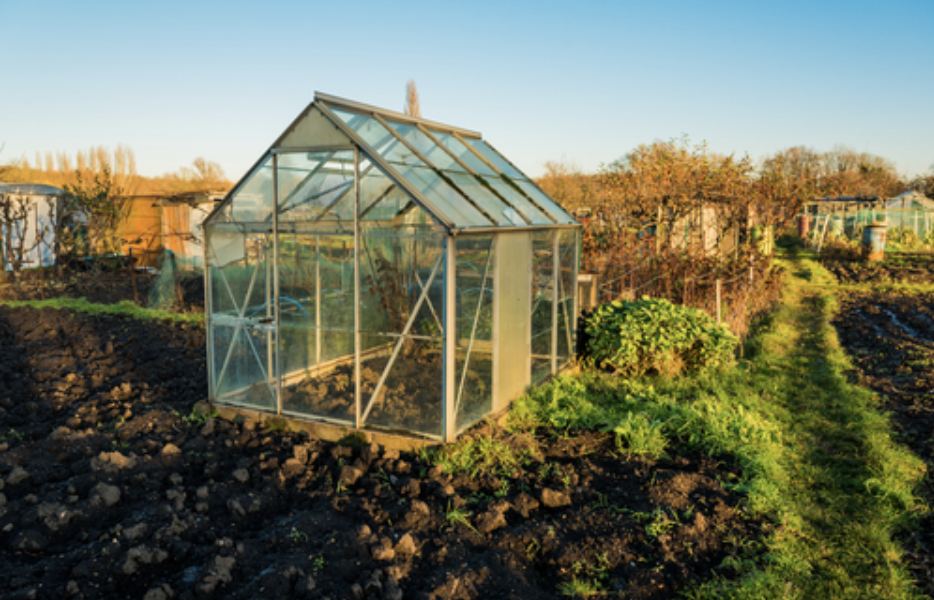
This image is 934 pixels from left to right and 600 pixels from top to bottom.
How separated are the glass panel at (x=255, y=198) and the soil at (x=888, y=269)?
16.6 meters

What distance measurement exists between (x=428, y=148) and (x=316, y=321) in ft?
7.40

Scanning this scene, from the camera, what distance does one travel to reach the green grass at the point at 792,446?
3.94 m

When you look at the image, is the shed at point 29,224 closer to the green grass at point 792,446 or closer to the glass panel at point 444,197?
the glass panel at point 444,197

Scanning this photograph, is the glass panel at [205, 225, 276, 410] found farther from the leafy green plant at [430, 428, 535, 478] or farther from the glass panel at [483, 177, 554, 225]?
the glass panel at [483, 177, 554, 225]

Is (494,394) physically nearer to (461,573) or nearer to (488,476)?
(488,476)

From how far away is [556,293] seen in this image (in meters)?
7.73

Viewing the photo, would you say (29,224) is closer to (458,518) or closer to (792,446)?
(458,518)

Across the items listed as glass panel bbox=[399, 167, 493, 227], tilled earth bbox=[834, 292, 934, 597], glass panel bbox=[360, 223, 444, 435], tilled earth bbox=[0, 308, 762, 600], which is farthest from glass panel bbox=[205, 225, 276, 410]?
tilled earth bbox=[834, 292, 934, 597]

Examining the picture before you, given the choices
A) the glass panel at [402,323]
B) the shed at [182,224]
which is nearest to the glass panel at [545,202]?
the glass panel at [402,323]

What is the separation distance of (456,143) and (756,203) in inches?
373

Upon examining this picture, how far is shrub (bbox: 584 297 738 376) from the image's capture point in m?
7.98

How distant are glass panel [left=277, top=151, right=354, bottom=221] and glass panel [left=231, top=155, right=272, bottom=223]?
12cm

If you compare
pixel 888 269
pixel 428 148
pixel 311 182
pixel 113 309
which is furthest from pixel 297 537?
pixel 888 269

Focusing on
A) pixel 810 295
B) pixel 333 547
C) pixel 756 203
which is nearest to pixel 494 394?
pixel 333 547
